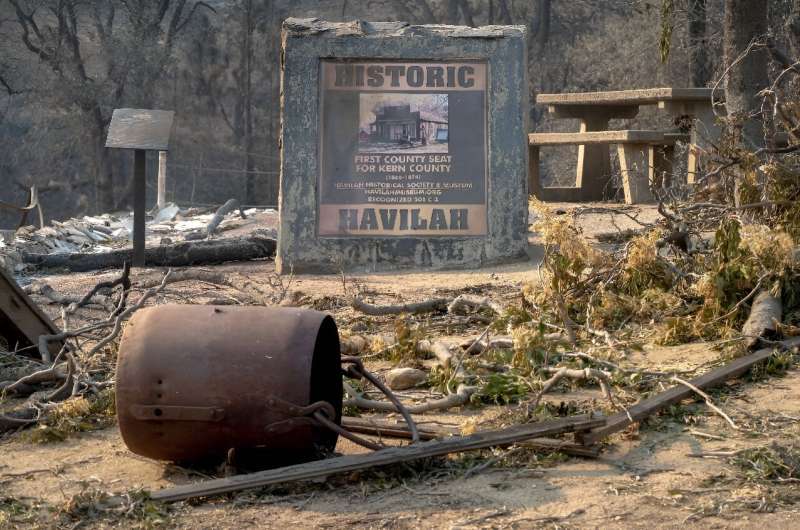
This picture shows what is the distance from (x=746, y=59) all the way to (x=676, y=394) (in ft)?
18.1

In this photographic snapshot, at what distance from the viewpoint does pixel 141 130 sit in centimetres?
A: 1007

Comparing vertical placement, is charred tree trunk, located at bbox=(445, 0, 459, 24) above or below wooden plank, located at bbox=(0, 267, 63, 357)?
above

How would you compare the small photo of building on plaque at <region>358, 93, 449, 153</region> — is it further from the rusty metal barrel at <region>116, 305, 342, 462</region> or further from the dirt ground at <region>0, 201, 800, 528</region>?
the rusty metal barrel at <region>116, 305, 342, 462</region>

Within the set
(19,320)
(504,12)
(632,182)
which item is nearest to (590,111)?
(632,182)

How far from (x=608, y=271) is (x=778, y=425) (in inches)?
92.4

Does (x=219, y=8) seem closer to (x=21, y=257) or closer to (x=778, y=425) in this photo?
(x=21, y=257)

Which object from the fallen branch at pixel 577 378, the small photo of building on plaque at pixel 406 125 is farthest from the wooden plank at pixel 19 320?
the small photo of building on plaque at pixel 406 125

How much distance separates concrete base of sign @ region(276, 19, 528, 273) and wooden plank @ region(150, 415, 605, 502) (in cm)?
569

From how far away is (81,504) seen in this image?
3578mm

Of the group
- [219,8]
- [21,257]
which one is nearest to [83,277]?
[21,257]

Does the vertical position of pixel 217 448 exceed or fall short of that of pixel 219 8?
it falls short

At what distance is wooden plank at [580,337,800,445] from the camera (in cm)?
404

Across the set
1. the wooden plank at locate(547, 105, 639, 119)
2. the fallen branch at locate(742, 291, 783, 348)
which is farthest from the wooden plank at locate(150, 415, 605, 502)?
the wooden plank at locate(547, 105, 639, 119)

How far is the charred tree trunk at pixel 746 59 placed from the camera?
9.33 metres
